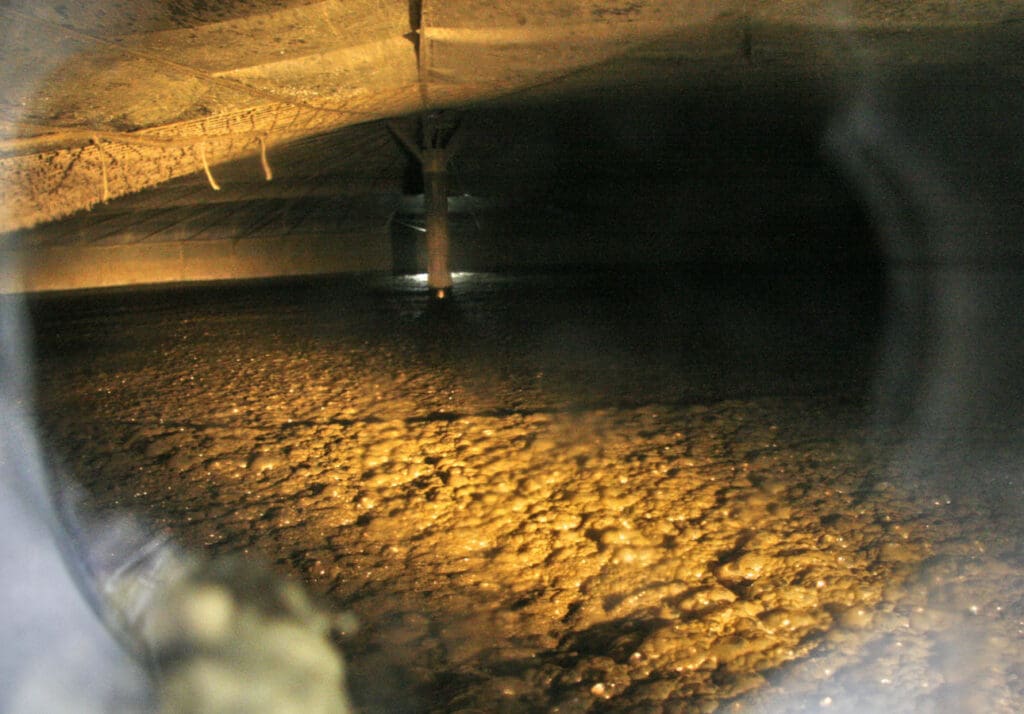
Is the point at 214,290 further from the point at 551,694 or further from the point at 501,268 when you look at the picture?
the point at 551,694

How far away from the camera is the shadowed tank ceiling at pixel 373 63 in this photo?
4.01 m

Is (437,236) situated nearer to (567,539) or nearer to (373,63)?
(373,63)

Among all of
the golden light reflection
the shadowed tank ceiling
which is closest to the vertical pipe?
→ the shadowed tank ceiling

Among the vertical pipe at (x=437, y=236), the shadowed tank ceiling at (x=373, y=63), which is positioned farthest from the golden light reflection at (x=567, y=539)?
the vertical pipe at (x=437, y=236)

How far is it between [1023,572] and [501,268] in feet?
48.6

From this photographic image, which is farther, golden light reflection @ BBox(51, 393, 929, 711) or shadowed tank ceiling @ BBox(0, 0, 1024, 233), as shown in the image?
shadowed tank ceiling @ BBox(0, 0, 1024, 233)

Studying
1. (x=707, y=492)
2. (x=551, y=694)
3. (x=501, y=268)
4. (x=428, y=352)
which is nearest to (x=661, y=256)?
(x=501, y=268)

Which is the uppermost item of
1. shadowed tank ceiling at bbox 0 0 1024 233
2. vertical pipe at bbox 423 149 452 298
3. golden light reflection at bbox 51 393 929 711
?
shadowed tank ceiling at bbox 0 0 1024 233

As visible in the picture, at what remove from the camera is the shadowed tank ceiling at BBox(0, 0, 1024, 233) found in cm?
401

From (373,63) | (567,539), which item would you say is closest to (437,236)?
(373,63)

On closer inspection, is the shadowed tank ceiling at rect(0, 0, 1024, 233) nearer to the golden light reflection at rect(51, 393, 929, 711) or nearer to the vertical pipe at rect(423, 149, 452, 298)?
the golden light reflection at rect(51, 393, 929, 711)

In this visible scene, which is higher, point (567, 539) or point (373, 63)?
point (373, 63)

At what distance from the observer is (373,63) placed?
5.39 m

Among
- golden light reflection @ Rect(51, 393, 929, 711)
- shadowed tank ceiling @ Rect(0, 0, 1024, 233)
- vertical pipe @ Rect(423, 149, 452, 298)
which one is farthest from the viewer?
vertical pipe @ Rect(423, 149, 452, 298)
